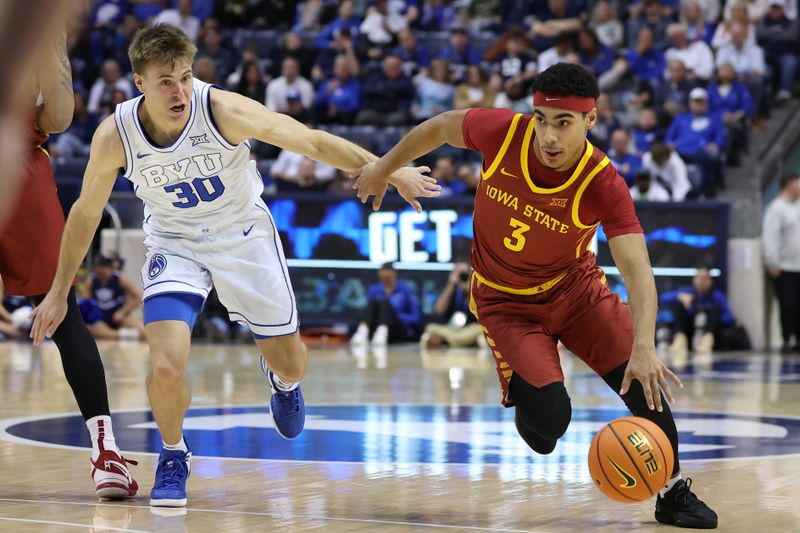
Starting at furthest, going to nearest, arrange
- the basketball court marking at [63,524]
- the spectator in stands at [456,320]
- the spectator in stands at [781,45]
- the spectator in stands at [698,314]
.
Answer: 1. the spectator in stands at [781,45]
2. the spectator in stands at [456,320]
3. the spectator in stands at [698,314]
4. the basketball court marking at [63,524]

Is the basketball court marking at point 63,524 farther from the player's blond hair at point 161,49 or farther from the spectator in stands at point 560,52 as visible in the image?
the spectator in stands at point 560,52

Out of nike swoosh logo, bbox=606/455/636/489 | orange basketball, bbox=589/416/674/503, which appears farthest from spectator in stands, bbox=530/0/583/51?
nike swoosh logo, bbox=606/455/636/489

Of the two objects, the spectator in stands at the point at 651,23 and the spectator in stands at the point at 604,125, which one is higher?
the spectator in stands at the point at 651,23

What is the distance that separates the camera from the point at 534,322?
185 inches

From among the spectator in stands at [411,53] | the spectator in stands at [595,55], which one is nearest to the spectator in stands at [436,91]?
the spectator in stands at [411,53]

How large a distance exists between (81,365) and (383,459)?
1.60m

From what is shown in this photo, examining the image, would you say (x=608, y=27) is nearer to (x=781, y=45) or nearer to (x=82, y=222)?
(x=781, y=45)

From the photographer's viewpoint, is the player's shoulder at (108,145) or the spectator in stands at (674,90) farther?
the spectator in stands at (674,90)

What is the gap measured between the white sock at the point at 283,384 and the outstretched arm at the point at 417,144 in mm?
1167

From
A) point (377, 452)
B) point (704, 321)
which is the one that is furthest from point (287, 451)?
point (704, 321)

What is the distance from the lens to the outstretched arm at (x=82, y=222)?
14.6 feet

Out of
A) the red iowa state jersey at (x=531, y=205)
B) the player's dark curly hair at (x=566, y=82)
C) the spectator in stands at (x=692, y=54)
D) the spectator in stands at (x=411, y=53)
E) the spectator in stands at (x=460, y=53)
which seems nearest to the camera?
the player's dark curly hair at (x=566, y=82)

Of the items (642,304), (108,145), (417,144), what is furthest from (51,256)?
(642,304)

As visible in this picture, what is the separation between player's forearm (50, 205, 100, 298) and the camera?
4.46 m
